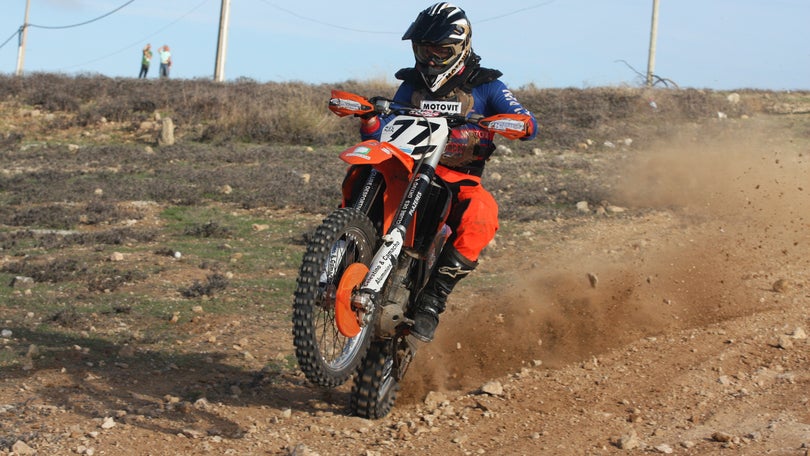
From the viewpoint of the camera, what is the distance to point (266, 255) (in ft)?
36.0

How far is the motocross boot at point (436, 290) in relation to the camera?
5.79 meters

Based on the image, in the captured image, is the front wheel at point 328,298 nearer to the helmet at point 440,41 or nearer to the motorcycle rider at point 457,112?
the motorcycle rider at point 457,112

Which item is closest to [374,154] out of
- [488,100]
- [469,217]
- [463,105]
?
[469,217]

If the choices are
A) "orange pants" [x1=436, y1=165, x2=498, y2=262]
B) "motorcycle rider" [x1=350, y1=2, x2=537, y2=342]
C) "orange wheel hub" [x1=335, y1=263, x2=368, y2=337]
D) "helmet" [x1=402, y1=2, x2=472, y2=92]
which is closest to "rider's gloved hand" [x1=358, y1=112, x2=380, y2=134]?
"motorcycle rider" [x1=350, y1=2, x2=537, y2=342]

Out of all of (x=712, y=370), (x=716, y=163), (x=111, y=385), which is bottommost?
(x=111, y=385)

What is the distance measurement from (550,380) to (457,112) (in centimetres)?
185

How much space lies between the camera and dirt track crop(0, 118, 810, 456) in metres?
5.14

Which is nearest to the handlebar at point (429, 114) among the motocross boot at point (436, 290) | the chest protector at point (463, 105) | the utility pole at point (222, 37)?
the chest protector at point (463, 105)

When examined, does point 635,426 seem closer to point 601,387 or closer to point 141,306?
point 601,387

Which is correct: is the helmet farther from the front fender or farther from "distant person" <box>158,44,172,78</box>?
"distant person" <box>158,44,172,78</box>

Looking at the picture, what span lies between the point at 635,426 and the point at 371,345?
5.33 ft

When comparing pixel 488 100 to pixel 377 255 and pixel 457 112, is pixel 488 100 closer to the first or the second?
pixel 457 112

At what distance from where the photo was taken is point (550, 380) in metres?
6.34

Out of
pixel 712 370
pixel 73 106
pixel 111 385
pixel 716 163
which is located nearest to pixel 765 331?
pixel 712 370
